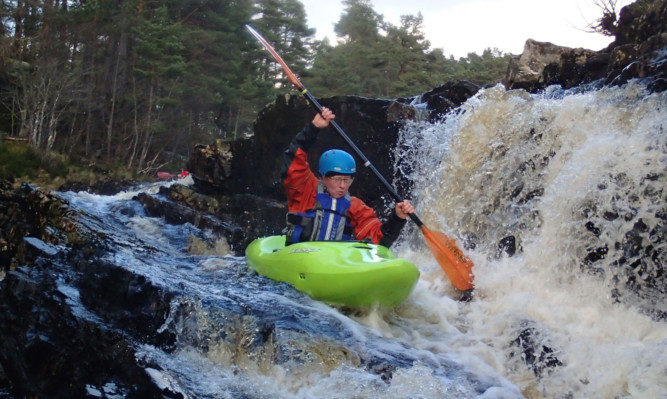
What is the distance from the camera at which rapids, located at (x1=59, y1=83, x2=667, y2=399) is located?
11.3ft

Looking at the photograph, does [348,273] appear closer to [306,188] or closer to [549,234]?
[306,188]

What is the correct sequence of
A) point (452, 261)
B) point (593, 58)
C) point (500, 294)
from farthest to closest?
point (593, 58) < point (452, 261) < point (500, 294)

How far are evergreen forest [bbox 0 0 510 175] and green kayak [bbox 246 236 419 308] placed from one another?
545 inches

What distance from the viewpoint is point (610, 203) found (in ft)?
16.5

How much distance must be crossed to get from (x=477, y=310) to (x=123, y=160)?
66.2 ft

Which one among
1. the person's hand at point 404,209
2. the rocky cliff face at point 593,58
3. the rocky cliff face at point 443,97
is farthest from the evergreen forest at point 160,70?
the person's hand at point 404,209

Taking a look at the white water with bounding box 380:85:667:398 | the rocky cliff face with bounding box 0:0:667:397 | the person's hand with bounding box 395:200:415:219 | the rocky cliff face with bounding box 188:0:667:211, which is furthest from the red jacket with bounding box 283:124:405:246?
the rocky cliff face with bounding box 188:0:667:211

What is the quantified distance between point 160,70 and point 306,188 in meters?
19.5

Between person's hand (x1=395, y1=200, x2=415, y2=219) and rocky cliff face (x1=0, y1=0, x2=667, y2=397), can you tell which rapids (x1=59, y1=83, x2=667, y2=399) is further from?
person's hand (x1=395, y1=200, x2=415, y2=219)

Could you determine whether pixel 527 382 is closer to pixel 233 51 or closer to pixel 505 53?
pixel 233 51

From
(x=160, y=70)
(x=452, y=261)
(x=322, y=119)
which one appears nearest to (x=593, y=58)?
(x=452, y=261)

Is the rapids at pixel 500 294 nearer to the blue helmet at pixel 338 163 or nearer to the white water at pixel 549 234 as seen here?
the white water at pixel 549 234

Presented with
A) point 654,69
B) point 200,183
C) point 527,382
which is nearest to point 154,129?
point 200,183

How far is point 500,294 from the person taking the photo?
5047 mm
